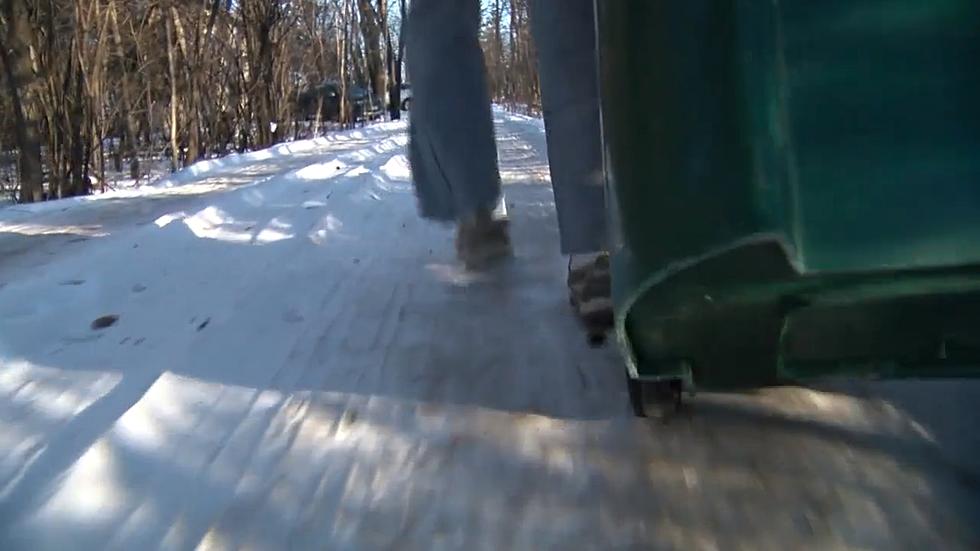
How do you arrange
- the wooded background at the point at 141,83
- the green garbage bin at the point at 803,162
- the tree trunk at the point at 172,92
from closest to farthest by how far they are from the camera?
the green garbage bin at the point at 803,162, the wooded background at the point at 141,83, the tree trunk at the point at 172,92

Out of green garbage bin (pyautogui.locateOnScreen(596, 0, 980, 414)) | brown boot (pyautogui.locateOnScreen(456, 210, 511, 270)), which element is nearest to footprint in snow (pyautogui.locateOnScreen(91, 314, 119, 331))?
brown boot (pyautogui.locateOnScreen(456, 210, 511, 270))

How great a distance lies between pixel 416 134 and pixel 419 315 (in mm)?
526

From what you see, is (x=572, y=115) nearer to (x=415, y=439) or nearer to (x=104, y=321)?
(x=415, y=439)

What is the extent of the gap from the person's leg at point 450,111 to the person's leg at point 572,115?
0.81m

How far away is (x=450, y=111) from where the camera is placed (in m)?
2.52

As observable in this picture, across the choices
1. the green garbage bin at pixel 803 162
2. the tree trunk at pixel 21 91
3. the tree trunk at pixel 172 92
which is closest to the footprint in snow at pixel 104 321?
the green garbage bin at pixel 803 162

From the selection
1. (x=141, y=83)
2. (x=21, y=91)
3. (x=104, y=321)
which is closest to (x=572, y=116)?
(x=104, y=321)

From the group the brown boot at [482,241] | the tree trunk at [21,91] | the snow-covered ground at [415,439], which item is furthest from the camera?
the tree trunk at [21,91]

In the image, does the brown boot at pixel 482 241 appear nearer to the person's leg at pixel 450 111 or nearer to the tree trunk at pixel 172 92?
the person's leg at pixel 450 111

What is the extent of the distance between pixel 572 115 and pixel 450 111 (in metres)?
0.89

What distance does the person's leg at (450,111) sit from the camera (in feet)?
8.07

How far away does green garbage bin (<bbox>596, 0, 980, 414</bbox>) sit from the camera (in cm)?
88

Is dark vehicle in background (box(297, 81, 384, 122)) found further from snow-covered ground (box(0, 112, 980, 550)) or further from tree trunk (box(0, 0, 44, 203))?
snow-covered ground (box(0, 112, 980, 550))

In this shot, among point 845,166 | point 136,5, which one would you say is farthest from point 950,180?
point 136,5
